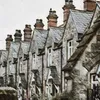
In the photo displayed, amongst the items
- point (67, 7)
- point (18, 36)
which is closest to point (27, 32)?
point (18, 36)

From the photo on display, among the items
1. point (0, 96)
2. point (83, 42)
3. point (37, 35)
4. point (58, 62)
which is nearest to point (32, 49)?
point (37, 35)

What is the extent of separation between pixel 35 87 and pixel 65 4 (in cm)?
952

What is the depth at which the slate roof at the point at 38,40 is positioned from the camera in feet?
114

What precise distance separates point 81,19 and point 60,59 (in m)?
4.06

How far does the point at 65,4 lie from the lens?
114 ft

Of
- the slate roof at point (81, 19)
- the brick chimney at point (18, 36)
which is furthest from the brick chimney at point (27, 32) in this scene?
the slate roof at point (81, 19)

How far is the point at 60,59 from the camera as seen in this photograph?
1119 inches

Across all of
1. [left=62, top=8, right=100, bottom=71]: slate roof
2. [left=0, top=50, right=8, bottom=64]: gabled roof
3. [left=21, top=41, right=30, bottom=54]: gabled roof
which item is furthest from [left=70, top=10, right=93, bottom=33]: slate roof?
[left=0, top=50, right=8, bottom=64]: gabled roof

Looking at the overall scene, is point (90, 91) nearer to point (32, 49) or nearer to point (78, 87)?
point (78, 87)

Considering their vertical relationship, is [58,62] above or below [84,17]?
below

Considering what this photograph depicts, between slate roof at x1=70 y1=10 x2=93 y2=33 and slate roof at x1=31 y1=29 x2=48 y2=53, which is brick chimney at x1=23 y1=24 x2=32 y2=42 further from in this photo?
slate roof at x1=70 y1=10 x2=93 y2=33

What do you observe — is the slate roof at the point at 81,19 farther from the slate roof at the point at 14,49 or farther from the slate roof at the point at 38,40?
the slate roof at the point at 14,49

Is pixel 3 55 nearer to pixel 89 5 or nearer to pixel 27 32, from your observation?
pixel 27 32

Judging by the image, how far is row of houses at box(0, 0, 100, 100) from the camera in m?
21.1
